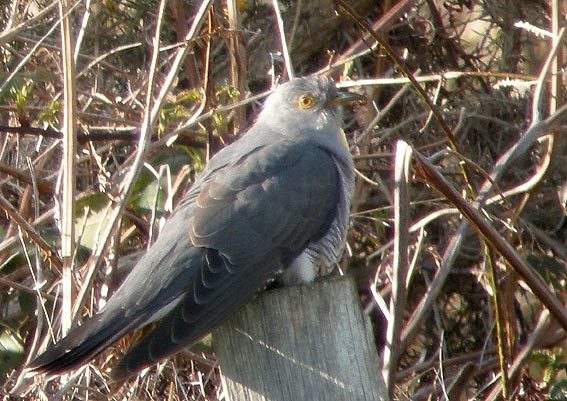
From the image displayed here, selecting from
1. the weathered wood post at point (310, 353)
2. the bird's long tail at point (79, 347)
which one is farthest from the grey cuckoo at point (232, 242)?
the weathered wood post at point (310, 353)

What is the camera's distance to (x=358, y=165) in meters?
4.57

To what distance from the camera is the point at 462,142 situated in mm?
4934

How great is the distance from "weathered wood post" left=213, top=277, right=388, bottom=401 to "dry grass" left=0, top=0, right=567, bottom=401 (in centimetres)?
40

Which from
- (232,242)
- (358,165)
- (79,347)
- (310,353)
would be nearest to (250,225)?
(232,242)

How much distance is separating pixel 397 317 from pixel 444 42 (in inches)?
101

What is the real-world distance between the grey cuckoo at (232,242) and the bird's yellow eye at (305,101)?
0.07ft

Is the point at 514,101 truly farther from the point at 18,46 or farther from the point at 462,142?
the point at 18,46

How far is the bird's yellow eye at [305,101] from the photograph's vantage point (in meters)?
4.18

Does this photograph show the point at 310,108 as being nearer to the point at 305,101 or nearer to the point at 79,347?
the point at 305,101

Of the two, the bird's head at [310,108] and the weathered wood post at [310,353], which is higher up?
the weathered wood post at [310,353]

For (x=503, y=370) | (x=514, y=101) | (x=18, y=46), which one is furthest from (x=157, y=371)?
(x=514, y=101)

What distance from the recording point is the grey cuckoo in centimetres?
282

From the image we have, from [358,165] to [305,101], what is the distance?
1.70ft

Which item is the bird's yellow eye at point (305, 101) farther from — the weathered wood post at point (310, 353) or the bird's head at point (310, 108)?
the weathered wood post at point (310, 353)
